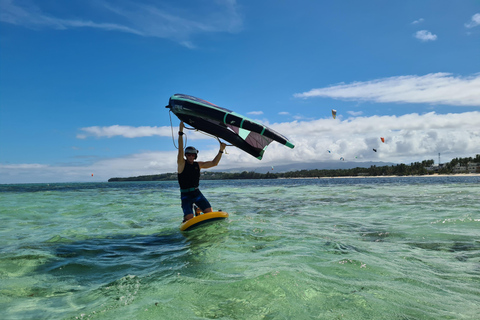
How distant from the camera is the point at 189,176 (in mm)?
8992

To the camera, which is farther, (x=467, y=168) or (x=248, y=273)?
(x=467, y=168)

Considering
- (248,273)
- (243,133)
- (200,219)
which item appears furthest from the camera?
(243,133)

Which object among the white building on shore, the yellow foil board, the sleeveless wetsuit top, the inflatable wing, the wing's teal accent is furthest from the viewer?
the white building on shore

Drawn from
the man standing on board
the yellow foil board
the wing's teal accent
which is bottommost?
the yellow foil board

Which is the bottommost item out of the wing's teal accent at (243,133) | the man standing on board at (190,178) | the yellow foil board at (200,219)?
the yellow foil board at (200,219)

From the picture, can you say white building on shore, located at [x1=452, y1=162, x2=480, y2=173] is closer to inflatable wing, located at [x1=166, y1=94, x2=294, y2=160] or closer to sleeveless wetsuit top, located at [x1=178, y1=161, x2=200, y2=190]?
inflatable wing, located at [x1=166, y1=94, x2=294, y2=160]

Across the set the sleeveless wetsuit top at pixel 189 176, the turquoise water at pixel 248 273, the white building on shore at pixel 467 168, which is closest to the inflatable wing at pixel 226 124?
the sleeveless wetsuit top at pixel 189 176

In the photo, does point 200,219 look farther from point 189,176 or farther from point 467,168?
point 467,168

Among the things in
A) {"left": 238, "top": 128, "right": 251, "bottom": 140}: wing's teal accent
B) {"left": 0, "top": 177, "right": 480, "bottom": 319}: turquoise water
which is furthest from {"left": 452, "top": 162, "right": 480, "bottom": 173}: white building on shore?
{"left": 238, "top": 128, "right": 251, "bottom": 140}: wing's teal accent

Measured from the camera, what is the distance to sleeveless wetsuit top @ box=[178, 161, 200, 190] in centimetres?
892

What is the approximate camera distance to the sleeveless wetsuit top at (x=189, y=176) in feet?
29.3

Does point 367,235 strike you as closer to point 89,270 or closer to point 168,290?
point 168,290

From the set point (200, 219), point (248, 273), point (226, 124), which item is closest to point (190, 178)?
point (200, 219)

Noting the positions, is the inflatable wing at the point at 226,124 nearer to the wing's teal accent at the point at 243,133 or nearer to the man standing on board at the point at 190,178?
the wing's teal accent at the point at 243,133
